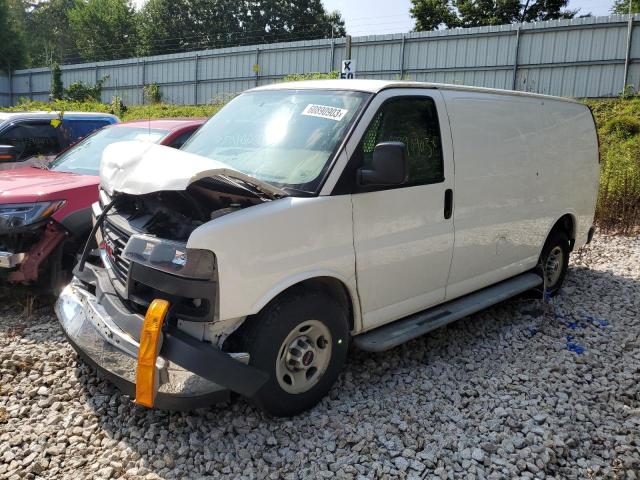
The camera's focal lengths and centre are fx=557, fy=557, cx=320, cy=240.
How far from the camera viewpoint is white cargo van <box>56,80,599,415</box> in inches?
119

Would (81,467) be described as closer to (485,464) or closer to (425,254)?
(485,464)

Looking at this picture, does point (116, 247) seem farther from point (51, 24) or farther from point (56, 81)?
point (51, 24)

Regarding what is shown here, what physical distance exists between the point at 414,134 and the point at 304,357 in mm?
1819

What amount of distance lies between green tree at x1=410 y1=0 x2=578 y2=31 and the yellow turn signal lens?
38.5m

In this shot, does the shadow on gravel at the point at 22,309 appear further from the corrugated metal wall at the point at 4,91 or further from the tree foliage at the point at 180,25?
the tree foliage at the point at 180,25

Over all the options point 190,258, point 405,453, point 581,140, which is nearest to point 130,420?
point 190,258

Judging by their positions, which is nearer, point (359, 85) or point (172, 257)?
point (172, 257)

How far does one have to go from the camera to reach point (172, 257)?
10.0ft

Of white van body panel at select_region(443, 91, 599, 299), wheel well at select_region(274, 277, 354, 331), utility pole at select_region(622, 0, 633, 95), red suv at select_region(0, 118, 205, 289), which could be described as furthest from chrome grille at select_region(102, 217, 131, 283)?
utility pole at select_region(622, 0, 633, 95)

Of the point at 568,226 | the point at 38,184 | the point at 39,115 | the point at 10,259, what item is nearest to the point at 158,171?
the point at 10,259

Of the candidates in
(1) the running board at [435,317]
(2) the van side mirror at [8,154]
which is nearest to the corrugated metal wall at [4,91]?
(2) the van side mirror at [8,154]

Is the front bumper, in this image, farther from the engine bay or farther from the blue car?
the blue car

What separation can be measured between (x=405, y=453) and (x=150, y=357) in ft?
5.15

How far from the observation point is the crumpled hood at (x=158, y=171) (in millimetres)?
2994
